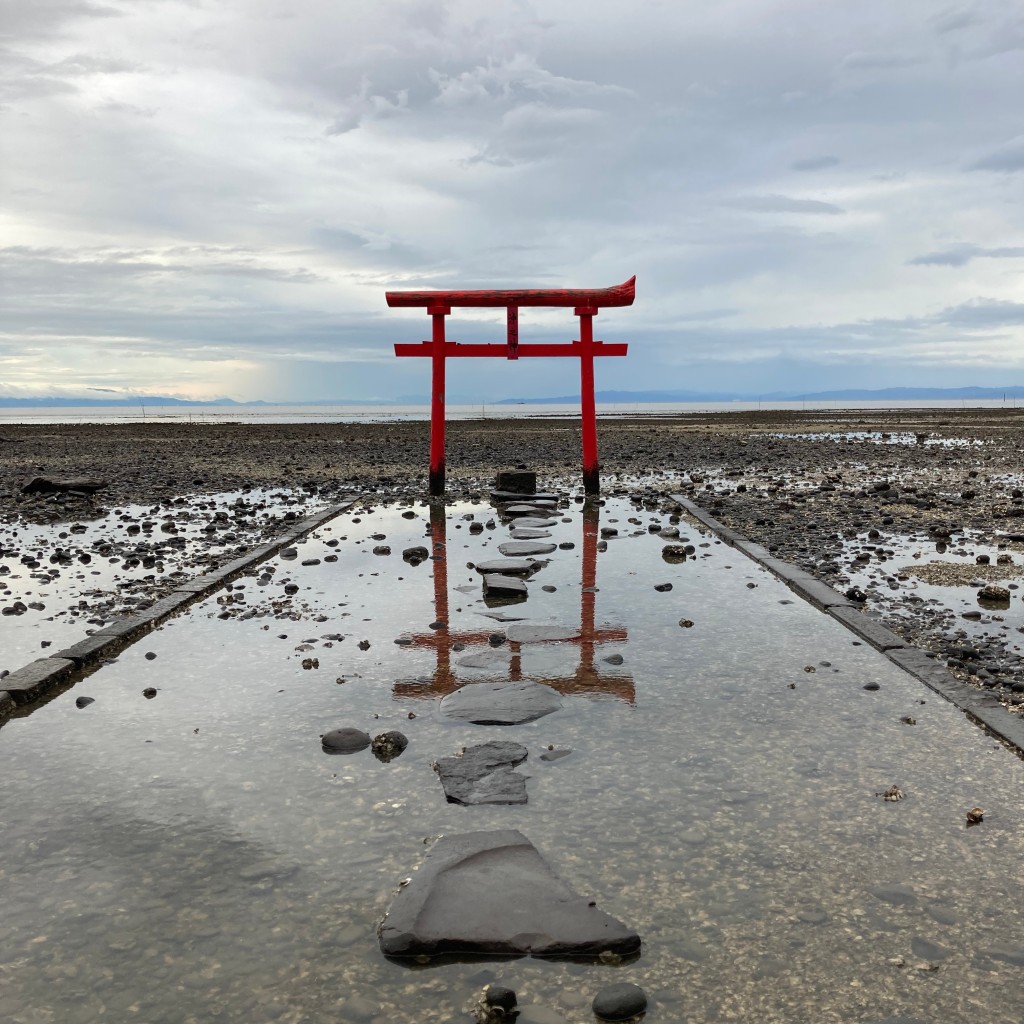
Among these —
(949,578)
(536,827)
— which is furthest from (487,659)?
(949,578)

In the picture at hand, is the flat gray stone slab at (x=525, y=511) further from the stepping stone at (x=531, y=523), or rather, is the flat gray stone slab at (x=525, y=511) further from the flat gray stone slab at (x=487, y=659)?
the flat gray stone slab at (x=487, y=659)

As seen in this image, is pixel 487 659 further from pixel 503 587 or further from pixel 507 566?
pixel 507 566

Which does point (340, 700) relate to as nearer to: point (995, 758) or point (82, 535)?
point (995, 758)

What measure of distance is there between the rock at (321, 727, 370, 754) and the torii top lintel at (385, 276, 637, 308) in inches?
485

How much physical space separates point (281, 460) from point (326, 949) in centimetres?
2568

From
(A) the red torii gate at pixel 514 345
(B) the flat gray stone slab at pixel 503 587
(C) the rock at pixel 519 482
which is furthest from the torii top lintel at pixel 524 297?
(B) the flat gray stone slab at pixel 503 587

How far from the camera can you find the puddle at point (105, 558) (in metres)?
7.73

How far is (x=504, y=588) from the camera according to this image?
28.6 feet

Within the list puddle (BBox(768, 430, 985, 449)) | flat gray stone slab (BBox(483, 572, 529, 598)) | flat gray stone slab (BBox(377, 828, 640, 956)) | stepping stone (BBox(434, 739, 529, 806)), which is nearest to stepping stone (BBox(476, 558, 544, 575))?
flat gray stone slab (BBox(483, 572, 529, 598))

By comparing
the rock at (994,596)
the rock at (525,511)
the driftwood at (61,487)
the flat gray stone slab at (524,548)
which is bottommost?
the rock at (994,596)

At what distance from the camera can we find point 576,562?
412 inches

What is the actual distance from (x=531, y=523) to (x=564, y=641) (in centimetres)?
642

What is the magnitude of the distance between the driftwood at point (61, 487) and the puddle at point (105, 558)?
7.09 ft

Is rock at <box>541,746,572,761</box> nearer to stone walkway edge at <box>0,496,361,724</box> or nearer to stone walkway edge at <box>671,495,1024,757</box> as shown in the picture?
stone walkway edge at <box>671,495,1024,757</box>
